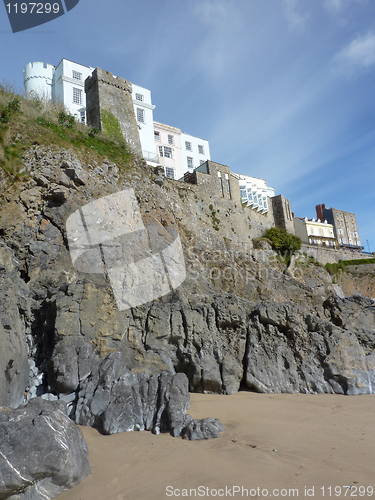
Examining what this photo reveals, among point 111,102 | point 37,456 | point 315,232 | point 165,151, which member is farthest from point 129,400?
point 315,232

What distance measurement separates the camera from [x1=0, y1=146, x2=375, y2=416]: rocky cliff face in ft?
22.8

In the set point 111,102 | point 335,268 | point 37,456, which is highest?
point 111,102

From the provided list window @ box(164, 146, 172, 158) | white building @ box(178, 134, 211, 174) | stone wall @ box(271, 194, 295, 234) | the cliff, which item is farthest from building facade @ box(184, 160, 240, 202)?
the cliff

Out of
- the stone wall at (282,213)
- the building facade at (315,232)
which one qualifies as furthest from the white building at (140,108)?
the building facade at (315,232)

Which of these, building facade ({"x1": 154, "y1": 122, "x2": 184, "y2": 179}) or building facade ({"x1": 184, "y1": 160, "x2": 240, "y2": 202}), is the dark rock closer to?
building facade ({"x1": 184, "y1": 160, "x2": 240, "y2": 202})

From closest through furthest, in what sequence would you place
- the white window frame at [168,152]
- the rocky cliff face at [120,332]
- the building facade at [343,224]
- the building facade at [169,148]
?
the rocky cliff face at [120,332]
the building facade at [169,148]
the white window frame at [168,152]
the building facade at [343,224]

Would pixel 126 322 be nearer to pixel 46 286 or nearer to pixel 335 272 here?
pixel 46 286

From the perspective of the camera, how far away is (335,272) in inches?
1278

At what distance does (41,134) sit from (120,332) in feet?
33.2

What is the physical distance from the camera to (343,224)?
63875mm

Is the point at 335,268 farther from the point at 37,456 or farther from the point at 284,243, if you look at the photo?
the point at 37,456

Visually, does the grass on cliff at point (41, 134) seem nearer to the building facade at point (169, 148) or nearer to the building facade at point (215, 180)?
the building facade at point (215, 180)

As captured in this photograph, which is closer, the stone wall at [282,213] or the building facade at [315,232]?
the stone wall at [282,213]

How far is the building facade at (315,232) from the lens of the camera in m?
52.5
